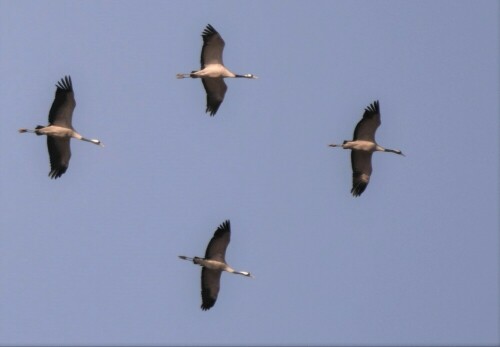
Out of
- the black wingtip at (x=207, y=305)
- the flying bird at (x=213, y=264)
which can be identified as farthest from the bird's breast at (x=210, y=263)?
the black wingtip at (x=207, y=305)

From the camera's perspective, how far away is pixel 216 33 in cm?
4462

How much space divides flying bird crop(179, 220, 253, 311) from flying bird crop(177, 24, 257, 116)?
14.3 ft

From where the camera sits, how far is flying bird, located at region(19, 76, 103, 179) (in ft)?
140

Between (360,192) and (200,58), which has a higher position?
(200,58)

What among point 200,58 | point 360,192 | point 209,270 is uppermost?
point 200,58

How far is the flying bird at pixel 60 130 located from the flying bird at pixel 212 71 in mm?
3923

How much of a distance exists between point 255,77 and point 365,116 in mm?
4453

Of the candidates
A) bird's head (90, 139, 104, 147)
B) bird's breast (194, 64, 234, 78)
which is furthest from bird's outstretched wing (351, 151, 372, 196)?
bird's head (90, 139, 104, 147)

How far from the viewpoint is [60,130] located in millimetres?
43531

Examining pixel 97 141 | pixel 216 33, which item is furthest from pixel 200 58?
pixel 97 141

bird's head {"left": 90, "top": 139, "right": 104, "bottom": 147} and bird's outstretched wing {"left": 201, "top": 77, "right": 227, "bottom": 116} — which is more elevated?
bird's outstretched wing {"left": 201, "top": 77, "right": 227, "bottom": 116}

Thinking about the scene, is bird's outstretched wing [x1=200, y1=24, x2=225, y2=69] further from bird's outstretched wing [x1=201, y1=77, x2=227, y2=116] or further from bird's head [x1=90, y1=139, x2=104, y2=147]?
bird's head [x1=90, y1=139, x2=104, y2=147]

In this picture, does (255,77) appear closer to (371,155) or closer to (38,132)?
(371,155)

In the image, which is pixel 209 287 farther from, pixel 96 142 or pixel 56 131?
pixel 56 131
